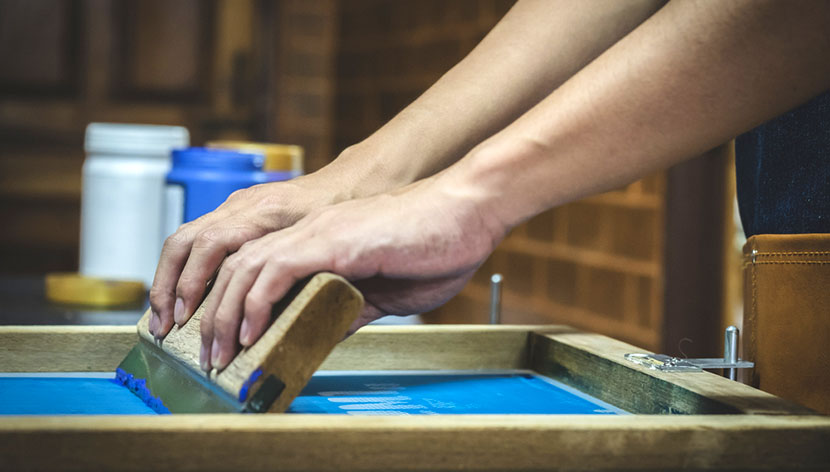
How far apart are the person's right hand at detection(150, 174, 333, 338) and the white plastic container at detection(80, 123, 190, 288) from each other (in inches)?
28.4

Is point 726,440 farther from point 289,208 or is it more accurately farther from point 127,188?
point 127,188

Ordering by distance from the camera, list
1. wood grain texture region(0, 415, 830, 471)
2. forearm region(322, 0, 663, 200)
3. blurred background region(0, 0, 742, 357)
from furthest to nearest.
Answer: blurred background region(0, 0, 742, 357)
forearm region(322, 0, 663, 200)
wood grain texture region(0, 415, 830, 471)

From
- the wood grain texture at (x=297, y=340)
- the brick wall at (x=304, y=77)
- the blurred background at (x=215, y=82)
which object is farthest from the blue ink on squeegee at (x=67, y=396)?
the brick wall at (x=304, y=77)

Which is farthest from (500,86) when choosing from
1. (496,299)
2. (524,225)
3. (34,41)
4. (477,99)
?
(34,41)

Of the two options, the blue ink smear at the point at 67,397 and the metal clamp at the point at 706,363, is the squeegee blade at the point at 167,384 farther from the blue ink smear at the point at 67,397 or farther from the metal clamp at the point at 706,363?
the metal clamp at the point at 706,363

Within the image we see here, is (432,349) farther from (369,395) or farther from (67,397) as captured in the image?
(67,397)

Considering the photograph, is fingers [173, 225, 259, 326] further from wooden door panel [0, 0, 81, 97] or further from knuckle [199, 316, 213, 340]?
wooden door panel [0, 0, 81, 97]

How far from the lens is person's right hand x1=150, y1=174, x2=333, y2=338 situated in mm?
651

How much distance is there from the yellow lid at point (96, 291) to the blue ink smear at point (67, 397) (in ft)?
2.08

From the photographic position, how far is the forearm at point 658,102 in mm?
509

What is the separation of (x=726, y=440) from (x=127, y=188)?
1.09m

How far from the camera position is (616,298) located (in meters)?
2.43

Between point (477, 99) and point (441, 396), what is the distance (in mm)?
237

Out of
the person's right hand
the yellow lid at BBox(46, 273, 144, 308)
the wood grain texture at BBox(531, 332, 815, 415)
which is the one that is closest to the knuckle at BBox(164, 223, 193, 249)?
the person's right hand
